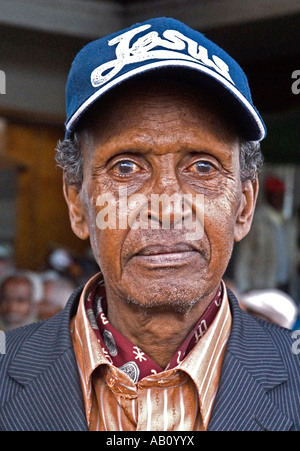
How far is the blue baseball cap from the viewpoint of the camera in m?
1.42

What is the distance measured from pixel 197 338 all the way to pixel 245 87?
0.61 meters

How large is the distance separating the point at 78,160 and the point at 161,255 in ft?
1.25

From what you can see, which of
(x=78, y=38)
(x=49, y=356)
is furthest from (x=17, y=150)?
(x=49, y=356)

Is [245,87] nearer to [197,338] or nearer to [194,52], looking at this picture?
[194,52]

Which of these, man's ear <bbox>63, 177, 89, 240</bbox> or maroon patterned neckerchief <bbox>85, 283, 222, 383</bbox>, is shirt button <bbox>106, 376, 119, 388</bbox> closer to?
maroon patterned neckerchief <bbox>85, 283, 222, 383</bbox>

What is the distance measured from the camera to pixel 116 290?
1.53 metres

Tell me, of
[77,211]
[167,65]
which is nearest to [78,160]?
[77,211]

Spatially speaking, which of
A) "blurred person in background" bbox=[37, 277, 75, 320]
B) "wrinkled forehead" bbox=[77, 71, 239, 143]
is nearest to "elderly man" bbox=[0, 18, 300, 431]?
"wrinkled forehead" bbox=[77, 71, 239, 143]

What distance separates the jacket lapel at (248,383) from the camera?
1.45 meters

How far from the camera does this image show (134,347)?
1.58m

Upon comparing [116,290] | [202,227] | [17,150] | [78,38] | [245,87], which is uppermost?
[78,38]

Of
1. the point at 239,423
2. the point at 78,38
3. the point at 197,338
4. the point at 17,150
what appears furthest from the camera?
the point at 17,150

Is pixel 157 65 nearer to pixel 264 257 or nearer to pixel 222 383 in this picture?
pixel 222 383

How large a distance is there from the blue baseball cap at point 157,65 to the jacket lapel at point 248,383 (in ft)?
1.69
